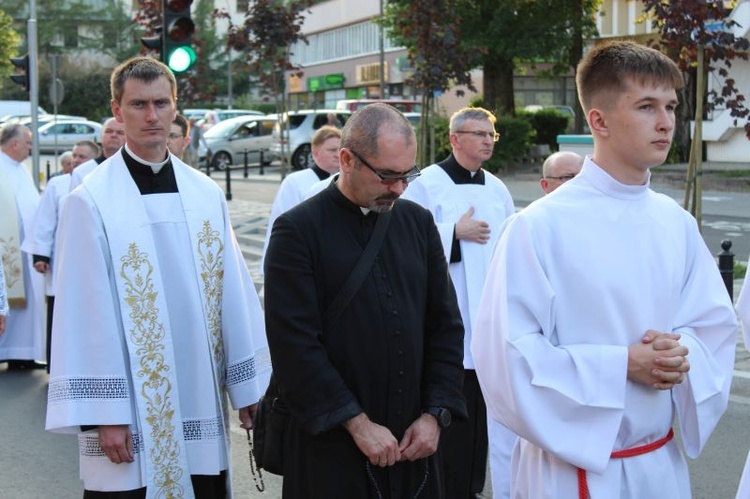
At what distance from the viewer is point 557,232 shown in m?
3.58

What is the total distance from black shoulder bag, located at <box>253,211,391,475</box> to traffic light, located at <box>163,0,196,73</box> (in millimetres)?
7971

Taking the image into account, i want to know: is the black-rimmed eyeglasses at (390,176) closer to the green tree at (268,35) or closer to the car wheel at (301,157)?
the green tree at (268,35)

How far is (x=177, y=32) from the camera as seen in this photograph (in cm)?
1143

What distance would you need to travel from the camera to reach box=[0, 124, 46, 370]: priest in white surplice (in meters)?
10.1

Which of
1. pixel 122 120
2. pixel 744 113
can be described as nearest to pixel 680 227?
pixel 122 120

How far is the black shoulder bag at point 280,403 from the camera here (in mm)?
3764

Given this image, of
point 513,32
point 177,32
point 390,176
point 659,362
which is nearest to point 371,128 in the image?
point 390,176

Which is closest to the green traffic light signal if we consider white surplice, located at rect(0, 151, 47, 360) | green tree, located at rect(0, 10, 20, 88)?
white surplice, located at rect(0, 151, 47, 360)

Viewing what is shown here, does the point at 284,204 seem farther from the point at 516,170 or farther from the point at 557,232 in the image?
the point at 516,170

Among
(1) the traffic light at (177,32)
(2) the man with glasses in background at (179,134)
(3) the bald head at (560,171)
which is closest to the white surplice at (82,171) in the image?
(2) the man with glasses in background at (179,134)

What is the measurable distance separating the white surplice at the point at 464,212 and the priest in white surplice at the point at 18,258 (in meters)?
4.48

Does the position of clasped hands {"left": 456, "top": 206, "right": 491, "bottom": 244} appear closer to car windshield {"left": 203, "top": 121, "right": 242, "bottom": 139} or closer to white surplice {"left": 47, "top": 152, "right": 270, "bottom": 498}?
white surplice {"left": 47, "top": 152, "right": 270, "bottom": 498}

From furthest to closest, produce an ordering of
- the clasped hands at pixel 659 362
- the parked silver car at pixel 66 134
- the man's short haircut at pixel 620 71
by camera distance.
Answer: the parked silver car at pixel 66 134
the man's short haircut at pixel 620 71
the clasped hands at pixel 659 362

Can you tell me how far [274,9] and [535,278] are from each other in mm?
17265
